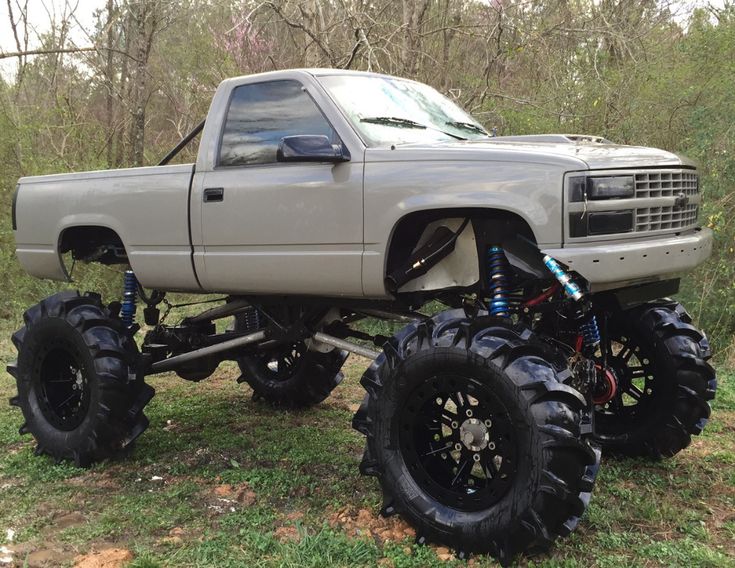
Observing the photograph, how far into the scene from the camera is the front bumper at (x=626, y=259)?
10.0 feet

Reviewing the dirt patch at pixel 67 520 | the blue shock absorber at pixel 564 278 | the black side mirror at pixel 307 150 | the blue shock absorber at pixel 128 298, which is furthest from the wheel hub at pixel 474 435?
the blue shock absorber at pixel 128 298

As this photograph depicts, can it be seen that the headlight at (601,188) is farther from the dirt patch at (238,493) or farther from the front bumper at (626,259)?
the dirt patch at (238,493)

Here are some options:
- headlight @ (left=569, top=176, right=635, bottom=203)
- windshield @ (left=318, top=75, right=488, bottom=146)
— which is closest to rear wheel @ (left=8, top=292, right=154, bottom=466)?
windshield @ (left=318, top=75, right=488, bottom=146)

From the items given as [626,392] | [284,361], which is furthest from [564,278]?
[284,361]

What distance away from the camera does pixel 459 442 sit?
11.1 ft

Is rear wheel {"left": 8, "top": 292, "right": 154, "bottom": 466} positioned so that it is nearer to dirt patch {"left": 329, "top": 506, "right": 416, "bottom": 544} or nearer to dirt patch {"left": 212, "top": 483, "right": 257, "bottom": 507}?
dirt patch {"left": 212, "top": 483, "right": 257, "bottom": 507}

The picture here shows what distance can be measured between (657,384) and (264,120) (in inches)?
114

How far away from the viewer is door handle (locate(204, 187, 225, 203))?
4156 mm

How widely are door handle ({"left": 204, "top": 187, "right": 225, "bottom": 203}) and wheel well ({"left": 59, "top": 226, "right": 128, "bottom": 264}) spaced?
1.03m

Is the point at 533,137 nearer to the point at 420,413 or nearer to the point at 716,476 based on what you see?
the point at 420,413

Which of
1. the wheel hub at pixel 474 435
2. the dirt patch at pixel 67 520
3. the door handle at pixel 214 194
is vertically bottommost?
the dirt patch at pixel 67 520

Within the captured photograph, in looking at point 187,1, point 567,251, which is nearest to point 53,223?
point 567,251

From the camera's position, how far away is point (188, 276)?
14.4 ft

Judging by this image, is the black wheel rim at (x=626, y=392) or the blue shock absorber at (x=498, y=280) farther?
the black wheel rim at (x=626, y=392)
